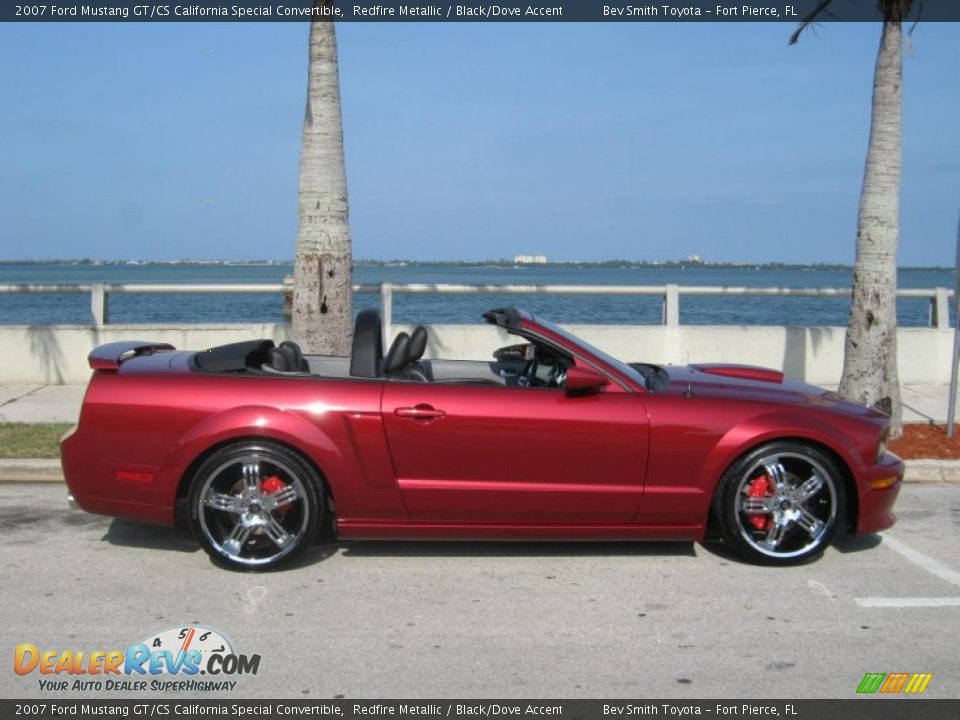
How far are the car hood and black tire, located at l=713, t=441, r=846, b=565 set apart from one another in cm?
33

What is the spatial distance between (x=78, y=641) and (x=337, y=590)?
1.24m

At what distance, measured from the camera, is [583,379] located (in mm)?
5176

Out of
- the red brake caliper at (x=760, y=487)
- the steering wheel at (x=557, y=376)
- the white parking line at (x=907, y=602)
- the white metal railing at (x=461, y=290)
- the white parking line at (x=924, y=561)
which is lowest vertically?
the white parking line at (x=907, y=602)

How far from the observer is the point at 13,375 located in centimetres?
1087

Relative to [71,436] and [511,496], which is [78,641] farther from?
[511,496]

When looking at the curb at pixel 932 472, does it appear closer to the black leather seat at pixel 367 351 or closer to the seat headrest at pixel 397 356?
the seat headrest at pixel 397 356

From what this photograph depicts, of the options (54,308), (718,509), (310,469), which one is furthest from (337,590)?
(54,308)

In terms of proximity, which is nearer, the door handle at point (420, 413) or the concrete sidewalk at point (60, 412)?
the door handle at point (420, 413)

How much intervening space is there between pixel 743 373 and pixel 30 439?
5691 mm

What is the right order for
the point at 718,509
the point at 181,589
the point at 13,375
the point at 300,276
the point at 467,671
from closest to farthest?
the point at 467,671
the point at 181,589
the point at 718,509
the point at 300,276
the point at 13,375

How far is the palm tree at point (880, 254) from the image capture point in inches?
331

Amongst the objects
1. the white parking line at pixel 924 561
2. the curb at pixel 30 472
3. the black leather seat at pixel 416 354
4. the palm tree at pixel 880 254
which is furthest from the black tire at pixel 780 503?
the curb at pixel 30 472

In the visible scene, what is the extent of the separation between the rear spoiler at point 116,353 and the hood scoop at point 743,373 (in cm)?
336

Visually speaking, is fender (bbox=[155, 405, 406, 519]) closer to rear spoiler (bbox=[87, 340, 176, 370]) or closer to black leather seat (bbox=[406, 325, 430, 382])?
black leather seat (bbox=[406, 325, 430, 382])
